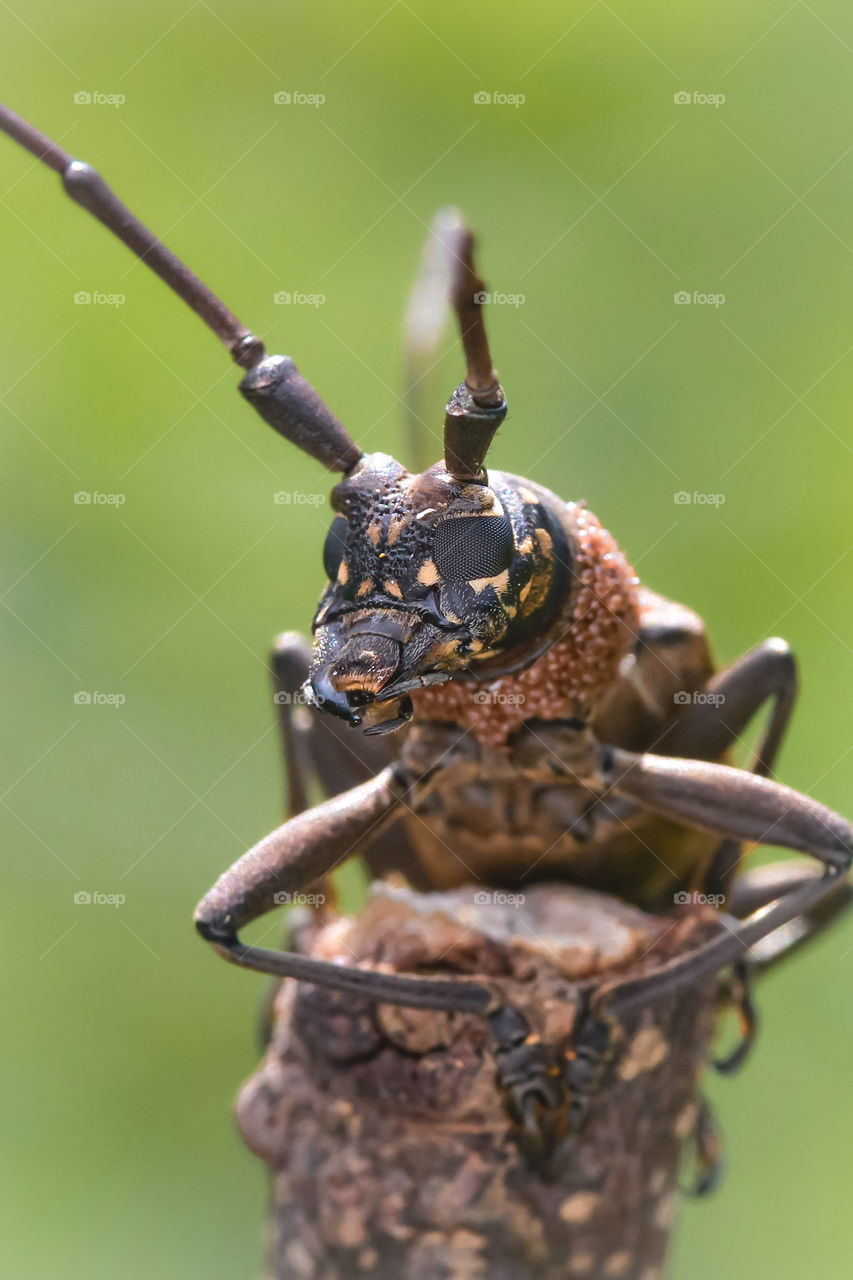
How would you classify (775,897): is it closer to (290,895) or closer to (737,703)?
(737,703)

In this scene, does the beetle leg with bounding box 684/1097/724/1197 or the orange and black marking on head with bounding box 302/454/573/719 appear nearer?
the orange and black marking on head with bounding box 302/454/573/719

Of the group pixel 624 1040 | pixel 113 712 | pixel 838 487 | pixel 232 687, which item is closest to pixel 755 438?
pixel 838 487

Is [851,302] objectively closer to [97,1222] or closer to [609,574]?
[609,574]

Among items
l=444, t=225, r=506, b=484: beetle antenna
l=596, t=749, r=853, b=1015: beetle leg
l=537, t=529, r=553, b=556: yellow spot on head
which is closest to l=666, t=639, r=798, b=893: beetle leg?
l=596, t=749, r=853, b=1015: beetle leg

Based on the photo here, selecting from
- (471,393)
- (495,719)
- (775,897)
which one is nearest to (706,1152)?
(775,897)

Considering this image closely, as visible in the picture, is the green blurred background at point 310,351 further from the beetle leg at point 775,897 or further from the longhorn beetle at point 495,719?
the longhorn beetle at point 495,719

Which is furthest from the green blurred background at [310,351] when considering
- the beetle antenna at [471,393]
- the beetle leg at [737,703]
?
the beetle antenna at [471,393]

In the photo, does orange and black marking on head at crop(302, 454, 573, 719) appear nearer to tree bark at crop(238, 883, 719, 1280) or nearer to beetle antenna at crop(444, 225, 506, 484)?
beetle antenna at crop(444, 225, 506, 484)
